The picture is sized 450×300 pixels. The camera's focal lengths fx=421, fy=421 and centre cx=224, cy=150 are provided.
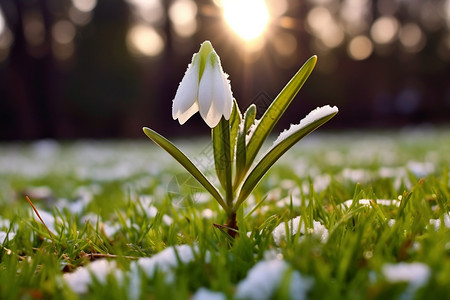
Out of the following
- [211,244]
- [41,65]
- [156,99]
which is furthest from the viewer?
[156,99]

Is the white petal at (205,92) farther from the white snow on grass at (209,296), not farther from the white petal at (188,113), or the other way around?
the white snow on grass at (209,296)

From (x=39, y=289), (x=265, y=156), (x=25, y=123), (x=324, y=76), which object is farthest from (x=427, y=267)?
(x=324, y=76)

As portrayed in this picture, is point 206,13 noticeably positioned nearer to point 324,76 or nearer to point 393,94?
point 324,76

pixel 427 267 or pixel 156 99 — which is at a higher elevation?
pixel 156 99

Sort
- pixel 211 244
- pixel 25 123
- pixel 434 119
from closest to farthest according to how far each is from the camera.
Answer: pixel 211 244 → pixel 25 123 → pixel 434 119

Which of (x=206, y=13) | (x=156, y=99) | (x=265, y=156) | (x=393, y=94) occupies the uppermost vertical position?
(x=206, y=13)

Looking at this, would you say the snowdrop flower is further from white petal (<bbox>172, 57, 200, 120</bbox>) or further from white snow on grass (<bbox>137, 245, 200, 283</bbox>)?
white snow on grass (<bbox>137, 245, 200, 283</bbox>)

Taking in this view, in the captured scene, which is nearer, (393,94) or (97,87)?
(97,87)

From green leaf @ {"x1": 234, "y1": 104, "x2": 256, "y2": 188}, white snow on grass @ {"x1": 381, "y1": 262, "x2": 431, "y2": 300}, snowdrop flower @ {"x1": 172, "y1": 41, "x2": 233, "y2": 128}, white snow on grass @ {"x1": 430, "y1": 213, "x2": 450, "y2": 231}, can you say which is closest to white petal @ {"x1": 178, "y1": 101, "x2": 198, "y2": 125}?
snowdrop flower @ {"x1": 172, "y1": 41, "x2": 233, "y2": 128}
